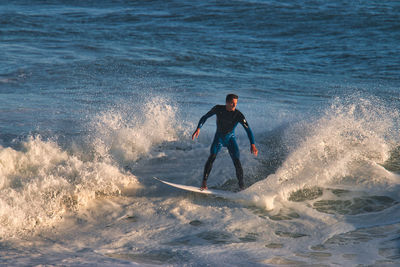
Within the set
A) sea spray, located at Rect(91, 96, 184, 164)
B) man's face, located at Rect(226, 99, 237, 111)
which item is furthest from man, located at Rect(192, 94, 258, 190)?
sea spray, located at Rect(91, 96, 184, 164)

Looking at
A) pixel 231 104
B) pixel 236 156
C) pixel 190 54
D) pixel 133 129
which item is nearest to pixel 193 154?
pixel 133 129

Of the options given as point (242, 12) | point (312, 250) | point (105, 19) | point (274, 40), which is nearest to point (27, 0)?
point (105, 19)

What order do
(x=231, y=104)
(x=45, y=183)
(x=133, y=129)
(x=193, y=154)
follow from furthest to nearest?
(x=133, y=129) < (x=193, y=154) < (x=45, y=183) < (x=231, y=104)

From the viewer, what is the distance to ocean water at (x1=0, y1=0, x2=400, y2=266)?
245 inches

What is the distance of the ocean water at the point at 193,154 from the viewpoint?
622 centimetres

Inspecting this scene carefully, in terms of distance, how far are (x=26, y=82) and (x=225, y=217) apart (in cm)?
1074

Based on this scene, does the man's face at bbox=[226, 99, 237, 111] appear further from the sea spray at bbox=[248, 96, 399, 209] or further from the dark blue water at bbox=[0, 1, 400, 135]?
the dark blue water at bbox=[0, 1, 400, 135]

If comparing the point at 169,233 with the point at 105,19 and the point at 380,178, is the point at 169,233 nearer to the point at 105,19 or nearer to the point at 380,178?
the point at 380,178

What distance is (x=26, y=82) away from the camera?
49.8 ft

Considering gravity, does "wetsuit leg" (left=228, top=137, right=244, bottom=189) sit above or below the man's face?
below

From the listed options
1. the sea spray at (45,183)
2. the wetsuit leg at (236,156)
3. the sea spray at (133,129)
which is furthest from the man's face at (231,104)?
the sea spray at (133,129)

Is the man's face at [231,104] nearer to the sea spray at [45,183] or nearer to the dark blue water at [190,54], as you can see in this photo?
the sea spray at [45,183]

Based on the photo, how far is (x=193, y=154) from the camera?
10016 mm

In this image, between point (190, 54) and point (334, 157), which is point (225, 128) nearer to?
point (334, 157)
